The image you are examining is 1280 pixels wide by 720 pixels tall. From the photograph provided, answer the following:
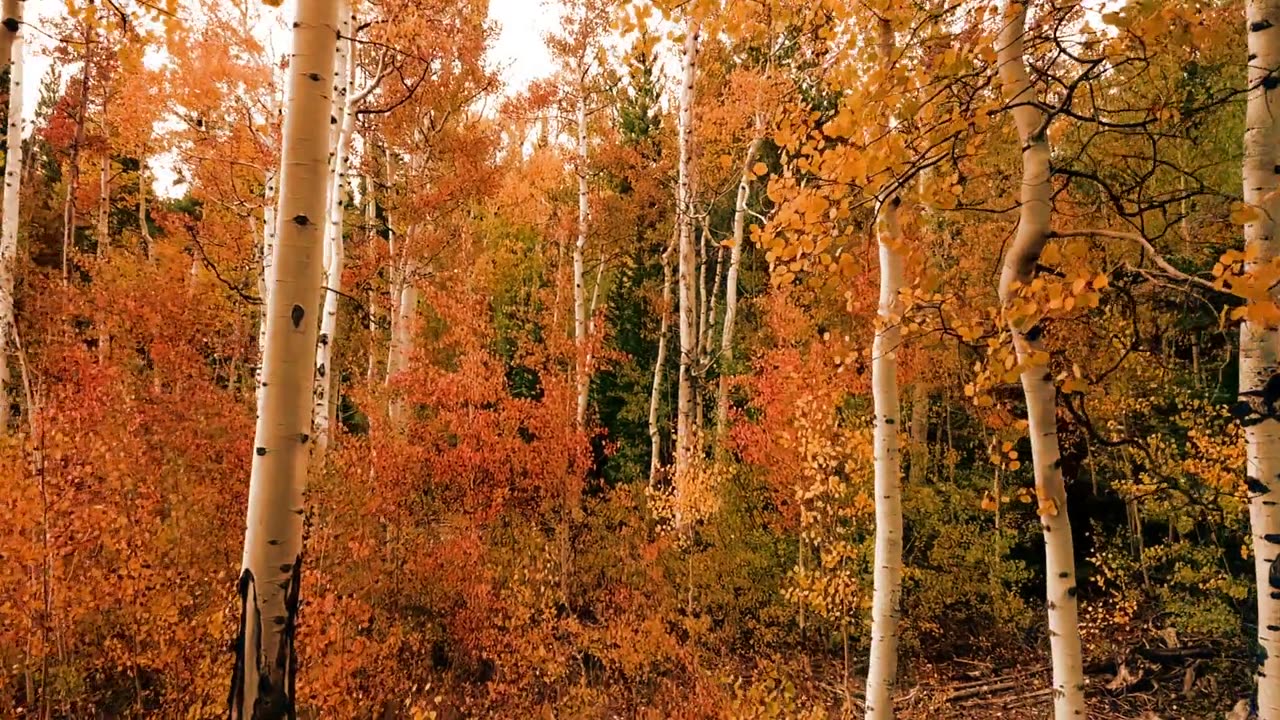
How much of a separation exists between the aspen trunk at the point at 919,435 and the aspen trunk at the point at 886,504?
7.75m

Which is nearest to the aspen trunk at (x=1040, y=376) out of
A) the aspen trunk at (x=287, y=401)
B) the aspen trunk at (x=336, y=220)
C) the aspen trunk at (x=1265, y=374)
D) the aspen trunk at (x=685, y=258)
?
the aspen trunk at (x=1265, y=374)

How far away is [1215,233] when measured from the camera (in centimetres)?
1196

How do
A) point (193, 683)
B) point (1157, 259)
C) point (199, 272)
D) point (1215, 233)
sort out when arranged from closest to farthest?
1. point (1157, 259)
2. point (193, 683)
3. point (1215, 233)
4. point (199, 272)

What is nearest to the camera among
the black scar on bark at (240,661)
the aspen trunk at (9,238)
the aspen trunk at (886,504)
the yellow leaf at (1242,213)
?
the yellow leaf at (1242,213)

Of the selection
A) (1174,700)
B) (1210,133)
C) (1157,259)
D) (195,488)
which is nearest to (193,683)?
(195,488)

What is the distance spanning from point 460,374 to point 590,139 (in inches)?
374

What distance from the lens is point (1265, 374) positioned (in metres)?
2.51

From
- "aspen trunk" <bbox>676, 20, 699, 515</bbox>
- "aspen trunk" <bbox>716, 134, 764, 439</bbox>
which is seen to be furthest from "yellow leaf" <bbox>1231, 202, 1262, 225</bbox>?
"aspen trunk" <bbox>716, 134, 764, 439</bbox>

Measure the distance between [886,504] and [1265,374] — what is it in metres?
2.43

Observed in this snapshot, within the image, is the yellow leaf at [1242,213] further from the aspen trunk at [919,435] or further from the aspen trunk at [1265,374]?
the aspen trunk at [919,435]

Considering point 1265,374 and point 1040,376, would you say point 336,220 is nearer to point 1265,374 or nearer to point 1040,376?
point 1040,376

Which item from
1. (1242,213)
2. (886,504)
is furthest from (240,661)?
(886,504)

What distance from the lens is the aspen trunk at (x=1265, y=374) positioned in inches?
97.0

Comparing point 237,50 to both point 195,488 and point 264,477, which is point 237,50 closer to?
point 195,488
